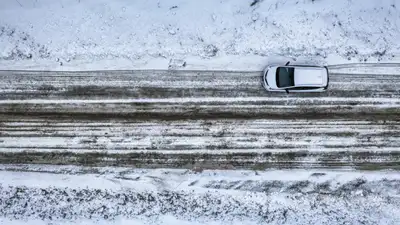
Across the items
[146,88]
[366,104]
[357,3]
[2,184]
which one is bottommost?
[2,184]

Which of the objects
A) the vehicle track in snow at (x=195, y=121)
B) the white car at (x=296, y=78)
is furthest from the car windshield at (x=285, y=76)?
the vehicle track in snow at (x=195, y=121)

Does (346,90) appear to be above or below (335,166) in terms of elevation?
above

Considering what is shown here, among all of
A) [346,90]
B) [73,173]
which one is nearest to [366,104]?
[346,90]

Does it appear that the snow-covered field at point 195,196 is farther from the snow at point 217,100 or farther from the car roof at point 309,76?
the car roof at point 309,76

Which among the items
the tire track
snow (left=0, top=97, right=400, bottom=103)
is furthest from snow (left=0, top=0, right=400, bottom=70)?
the tire track

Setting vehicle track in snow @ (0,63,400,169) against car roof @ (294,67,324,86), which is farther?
vehicle track in snow @ (0,63,400,169)

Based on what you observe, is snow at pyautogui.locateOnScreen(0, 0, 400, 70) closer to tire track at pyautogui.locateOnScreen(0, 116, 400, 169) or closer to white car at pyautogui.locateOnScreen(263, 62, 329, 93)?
white car at pyautogui.locateOnScreen(263, 62, 329, 93)

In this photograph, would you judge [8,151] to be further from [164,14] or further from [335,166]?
[335,166]
